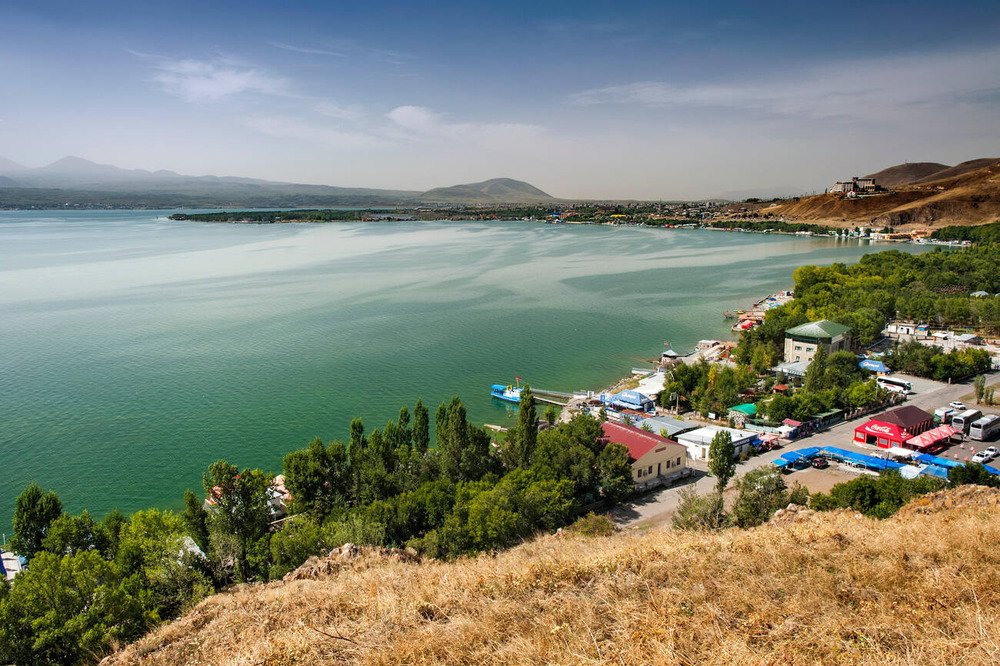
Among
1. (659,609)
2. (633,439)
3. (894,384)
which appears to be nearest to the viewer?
(659,609)

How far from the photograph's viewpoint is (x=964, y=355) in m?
18.2

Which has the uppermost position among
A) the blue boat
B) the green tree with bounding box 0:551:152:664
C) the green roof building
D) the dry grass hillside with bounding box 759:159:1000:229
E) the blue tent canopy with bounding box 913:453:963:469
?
the dry grass hillside with bounding box 759:159:1000:229

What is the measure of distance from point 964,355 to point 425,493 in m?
17.7

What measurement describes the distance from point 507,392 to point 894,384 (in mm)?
10987

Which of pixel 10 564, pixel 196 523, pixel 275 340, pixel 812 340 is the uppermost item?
pixel 812 340

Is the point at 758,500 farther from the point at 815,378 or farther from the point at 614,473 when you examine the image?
the point at 815,378

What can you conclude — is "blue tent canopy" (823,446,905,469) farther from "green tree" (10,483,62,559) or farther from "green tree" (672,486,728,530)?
"green tree" (10,483,62,559)

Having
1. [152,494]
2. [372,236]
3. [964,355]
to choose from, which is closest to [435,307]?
[152,494]

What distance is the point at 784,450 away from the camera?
42.9 feet

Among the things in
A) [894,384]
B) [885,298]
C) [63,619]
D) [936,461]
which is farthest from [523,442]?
[885,298]

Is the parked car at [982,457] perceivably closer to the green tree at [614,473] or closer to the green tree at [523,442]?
the green tree at [614,473]

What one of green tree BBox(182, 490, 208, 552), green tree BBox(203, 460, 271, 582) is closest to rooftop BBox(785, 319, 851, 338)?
green tree BBox(203, 460, 271, 582)

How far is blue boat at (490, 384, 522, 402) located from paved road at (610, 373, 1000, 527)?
5942mm

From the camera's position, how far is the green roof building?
1916 cm
